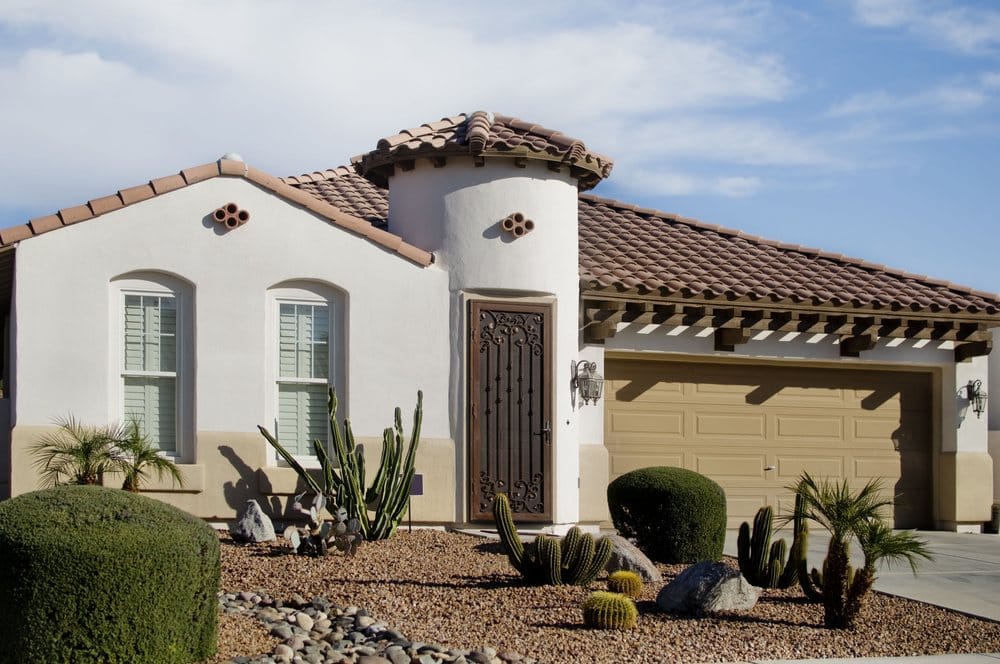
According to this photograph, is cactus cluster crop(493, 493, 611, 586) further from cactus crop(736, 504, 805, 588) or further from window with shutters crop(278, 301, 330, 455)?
window with shutters crop(278, 301, 330, 455)

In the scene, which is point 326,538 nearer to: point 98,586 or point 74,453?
point 74,453

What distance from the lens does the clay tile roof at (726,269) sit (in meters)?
17.1

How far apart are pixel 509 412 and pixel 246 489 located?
10.1 ft

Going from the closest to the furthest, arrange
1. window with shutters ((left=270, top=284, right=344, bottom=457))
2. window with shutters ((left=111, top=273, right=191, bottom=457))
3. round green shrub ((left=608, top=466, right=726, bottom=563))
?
round green shrub ((left=608, top=466, right=726, bottom=563)) → window with shutters ((left=111, top=273, right=191, bottom=457)) → window with shutters ((left=270, top=284, right=344, bottom=457))

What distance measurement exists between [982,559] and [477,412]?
6.01 metres

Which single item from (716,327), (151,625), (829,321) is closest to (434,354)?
(716,327)

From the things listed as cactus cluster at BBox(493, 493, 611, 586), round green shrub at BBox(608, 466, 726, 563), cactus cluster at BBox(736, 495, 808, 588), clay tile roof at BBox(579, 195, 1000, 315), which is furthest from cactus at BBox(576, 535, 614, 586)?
clay tile roof at BBox(579, 195, 1000, 315)

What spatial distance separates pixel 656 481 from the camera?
12852 millimetres

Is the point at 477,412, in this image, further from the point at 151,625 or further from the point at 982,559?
the point at 151,625

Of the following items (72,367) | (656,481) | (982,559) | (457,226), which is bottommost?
(982,559)

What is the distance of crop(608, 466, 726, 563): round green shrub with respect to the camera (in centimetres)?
1264

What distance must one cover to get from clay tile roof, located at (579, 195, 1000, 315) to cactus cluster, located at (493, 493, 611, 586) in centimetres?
577

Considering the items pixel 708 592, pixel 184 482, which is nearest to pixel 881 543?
pixel 708 592

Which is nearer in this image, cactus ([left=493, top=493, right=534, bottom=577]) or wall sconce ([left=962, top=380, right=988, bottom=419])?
cactus ([left=493, top=493, right=534, bottom=577])
